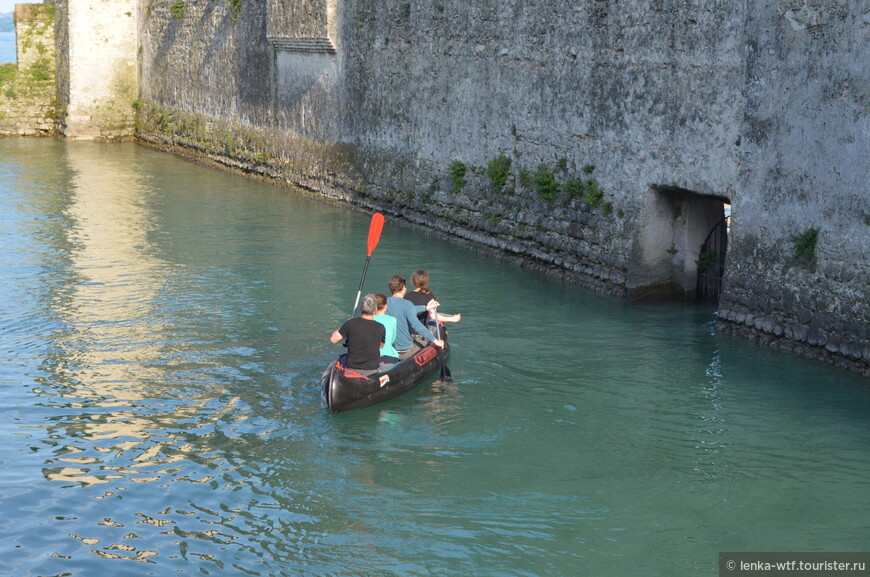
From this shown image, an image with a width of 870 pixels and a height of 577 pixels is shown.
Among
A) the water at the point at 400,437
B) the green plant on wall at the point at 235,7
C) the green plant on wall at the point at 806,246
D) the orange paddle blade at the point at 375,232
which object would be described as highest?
the green plant on wall at the point at 235,7

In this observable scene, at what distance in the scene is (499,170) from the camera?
1669 centimetres

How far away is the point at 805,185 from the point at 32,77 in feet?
88.8

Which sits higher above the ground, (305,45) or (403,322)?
(305,45)

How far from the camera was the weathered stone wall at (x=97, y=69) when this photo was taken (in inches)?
1256

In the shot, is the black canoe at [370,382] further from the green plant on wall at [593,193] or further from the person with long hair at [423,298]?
the green plant on wall at [593,193]

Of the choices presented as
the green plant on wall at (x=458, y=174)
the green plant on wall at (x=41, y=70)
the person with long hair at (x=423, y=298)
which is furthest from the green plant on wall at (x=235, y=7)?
the person with long hair at (x=423, y=298)

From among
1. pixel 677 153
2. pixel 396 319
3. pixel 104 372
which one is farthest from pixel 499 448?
pixel 677 153

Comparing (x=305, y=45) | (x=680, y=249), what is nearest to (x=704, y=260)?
(x=680, y=249)

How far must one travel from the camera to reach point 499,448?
9258 millimetres

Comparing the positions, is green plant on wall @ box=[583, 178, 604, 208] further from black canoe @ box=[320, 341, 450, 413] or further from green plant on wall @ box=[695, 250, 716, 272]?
black canoe @ box=[320, 341, 450, 413]

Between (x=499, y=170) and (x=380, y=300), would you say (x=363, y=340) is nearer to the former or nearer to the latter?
(x=380, y=300)

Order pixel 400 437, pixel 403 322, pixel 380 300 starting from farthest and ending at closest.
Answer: pixel 403 322 → pixel 380 300 → pixel 400 437

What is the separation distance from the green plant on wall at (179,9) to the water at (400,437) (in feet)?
47.3

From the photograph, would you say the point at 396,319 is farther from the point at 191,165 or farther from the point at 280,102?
the point at 191,165
